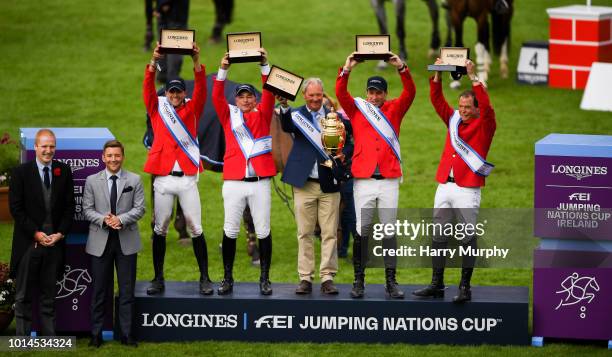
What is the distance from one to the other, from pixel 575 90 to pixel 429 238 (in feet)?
34.9

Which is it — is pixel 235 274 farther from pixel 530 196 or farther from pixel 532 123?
pixel 532 123

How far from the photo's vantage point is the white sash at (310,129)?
11.7m

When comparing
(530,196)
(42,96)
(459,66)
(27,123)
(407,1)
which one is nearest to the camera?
(459,66)

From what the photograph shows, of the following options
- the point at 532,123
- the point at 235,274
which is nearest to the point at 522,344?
the point at 235,274

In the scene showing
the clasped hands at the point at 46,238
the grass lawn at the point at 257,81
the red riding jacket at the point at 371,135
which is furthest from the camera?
the grass lawn at the point at 257,81

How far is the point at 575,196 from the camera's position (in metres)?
11.3

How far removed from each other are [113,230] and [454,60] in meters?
3.43

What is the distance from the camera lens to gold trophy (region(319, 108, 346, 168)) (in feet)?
37.0

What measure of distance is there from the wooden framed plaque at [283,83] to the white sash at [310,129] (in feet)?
1.17

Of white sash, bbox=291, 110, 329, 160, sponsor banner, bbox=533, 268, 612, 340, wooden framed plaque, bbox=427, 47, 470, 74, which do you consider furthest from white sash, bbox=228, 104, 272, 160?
sponsor banner, bbox=533, 268, 612, 340

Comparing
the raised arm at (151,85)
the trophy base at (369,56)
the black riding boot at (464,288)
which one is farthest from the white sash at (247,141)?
the black riding boot at (464,288)

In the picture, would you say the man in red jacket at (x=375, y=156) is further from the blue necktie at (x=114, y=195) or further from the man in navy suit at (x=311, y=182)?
the blue necktie at (x=114, y=195)

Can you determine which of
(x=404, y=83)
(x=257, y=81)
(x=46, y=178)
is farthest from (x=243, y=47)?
(x=257, y=81)

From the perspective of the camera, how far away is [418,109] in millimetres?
20594
